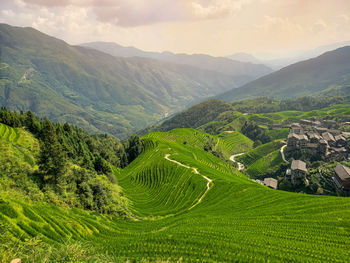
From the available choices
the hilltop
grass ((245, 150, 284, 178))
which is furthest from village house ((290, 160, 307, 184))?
the hilltop

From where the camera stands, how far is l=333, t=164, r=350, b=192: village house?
6994cm

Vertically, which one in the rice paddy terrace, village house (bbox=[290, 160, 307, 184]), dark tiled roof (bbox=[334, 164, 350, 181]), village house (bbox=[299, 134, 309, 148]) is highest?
the rice paddy terrace

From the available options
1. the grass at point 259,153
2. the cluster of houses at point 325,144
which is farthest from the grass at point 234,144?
the cluster of houses at point 325,144

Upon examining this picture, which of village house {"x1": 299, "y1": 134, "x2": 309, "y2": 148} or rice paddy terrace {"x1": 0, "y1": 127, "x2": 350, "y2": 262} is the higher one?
rice paddy terrace {"x1": 0, "y1": 127, "x2": 350, "y2": 262}

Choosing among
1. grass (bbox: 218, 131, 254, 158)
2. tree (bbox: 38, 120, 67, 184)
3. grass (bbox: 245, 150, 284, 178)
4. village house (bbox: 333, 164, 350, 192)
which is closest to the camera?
tree (bbox: 38, 120, 67, 184)

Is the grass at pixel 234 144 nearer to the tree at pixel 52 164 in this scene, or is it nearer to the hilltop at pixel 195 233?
the hilltop at pixel 195 233

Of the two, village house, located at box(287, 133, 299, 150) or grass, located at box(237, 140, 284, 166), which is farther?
grass, located at box(237, 140, 284, 166)

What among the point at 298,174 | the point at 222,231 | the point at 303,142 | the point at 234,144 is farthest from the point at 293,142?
the point at 222,231

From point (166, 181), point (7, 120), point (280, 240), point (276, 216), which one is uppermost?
point (7, 120)

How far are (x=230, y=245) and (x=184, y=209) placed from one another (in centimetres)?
2883

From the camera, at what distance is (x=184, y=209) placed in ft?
155

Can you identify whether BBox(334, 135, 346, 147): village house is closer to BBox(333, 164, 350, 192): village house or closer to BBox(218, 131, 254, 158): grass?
BBox(218, 131, 254, 158): grass

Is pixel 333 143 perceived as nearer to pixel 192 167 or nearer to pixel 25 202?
pixel 192 167

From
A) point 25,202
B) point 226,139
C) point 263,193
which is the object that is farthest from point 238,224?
point 226,139
